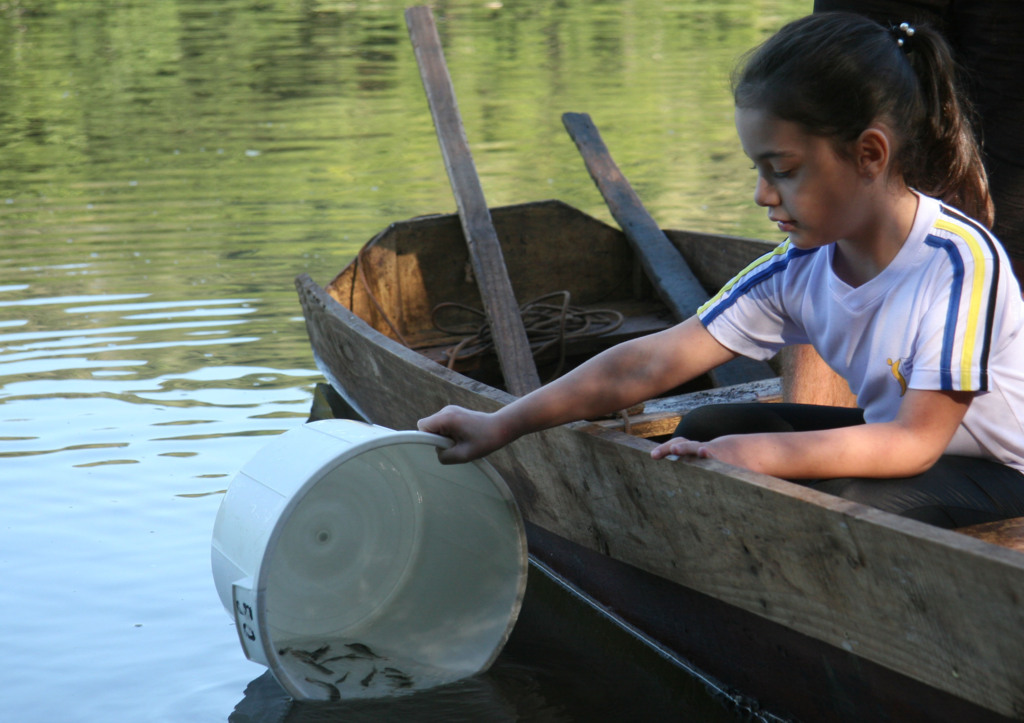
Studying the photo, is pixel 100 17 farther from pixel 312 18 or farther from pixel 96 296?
pixel 96 296

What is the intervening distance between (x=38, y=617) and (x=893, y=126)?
84.2 inches

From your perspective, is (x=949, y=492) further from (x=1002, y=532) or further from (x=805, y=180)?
(x=805, y=180)

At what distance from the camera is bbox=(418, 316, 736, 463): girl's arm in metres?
2.00

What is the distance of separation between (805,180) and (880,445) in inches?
15.6

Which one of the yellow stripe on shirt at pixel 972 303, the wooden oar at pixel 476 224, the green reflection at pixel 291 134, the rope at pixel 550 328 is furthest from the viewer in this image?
the green reflection at pixel 291 134

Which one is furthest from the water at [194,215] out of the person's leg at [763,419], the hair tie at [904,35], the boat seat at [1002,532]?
the hair tie at [904,35]

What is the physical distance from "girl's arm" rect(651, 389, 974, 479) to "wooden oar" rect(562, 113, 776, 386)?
6.59 ft

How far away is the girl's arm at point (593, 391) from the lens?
2000 mm

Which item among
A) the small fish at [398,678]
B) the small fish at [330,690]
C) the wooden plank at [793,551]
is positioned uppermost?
the wooden plank at [793,551]

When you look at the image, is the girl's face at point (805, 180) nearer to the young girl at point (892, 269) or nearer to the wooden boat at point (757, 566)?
the young girl at point (892, 269)

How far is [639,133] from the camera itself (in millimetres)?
9055

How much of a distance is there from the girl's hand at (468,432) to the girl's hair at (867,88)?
68cm

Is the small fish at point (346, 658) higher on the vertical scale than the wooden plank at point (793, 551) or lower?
lower

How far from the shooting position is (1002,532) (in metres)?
1.63
